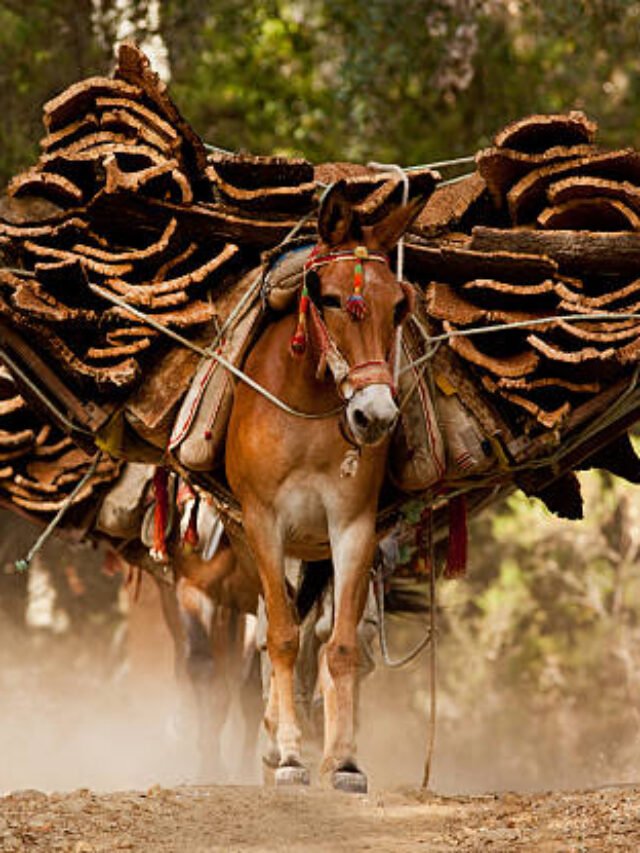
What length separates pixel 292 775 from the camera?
7.84 meters

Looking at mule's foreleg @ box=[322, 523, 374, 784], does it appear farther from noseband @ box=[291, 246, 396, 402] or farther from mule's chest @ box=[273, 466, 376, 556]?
noseband @ box=[291, 246, 396, 402]

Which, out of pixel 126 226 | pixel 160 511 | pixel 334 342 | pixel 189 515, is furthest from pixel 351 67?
pixel 334 342

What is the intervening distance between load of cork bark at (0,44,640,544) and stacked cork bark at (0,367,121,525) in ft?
3.91

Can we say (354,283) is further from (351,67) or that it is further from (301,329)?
(351,67)

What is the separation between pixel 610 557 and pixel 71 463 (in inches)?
373

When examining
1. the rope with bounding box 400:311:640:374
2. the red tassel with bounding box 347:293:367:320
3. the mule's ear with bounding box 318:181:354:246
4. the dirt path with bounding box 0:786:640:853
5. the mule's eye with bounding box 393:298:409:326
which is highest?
the mule's ear with bounding box 318:181:354:246

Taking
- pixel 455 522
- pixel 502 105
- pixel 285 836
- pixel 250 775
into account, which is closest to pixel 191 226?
pixel 455 522

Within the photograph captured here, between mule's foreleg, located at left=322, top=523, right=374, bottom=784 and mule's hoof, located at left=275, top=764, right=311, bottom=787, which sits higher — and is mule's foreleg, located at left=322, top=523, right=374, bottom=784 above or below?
above

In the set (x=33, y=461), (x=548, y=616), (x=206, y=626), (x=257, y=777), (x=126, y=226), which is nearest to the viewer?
(x=126, y=226)

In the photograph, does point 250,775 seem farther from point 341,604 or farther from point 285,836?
point 285,836

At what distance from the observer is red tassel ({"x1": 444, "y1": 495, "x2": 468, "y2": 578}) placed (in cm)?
934

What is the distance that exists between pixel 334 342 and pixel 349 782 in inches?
67.6

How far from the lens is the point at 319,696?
1021cm

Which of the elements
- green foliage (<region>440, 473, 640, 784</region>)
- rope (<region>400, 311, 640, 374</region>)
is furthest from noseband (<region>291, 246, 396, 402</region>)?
green foliage (<region>440, 473, 640, 784</region>)
